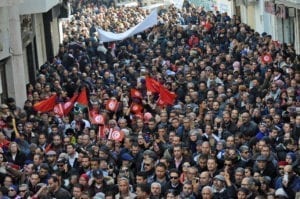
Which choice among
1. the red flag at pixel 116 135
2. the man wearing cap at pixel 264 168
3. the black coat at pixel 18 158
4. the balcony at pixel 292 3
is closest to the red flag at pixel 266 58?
the balcony at pixel 292 3

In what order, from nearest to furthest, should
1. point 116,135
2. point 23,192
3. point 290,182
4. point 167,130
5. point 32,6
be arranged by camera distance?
point 290,182 → point 23,192 → point 116,135 → point 167,130 → point 32,6

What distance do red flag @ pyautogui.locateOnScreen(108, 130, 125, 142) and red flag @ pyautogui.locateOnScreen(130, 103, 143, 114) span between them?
99.5 inches

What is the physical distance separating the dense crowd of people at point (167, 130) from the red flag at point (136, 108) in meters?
0.04

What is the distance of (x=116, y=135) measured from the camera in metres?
16.8

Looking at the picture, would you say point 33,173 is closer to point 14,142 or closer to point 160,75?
point 14,142

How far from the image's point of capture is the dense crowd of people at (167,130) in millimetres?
13367

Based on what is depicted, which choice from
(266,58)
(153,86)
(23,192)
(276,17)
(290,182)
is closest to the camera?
(290,182)

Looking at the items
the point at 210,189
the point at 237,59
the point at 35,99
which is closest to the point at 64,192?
the point at 210,189

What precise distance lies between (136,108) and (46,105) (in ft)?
5.75

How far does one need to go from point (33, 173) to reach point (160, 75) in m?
9.64

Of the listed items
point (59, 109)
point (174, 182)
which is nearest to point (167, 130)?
point (59, 109)

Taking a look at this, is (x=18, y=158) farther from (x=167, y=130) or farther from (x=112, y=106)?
(x=112, y=106)

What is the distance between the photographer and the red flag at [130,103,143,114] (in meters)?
19.6

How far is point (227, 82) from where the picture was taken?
21984 mm
